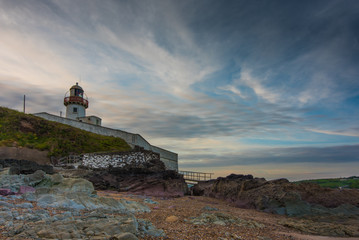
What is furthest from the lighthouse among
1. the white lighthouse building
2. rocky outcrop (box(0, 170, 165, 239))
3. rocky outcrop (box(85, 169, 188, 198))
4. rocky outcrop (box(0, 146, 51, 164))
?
rocky outcrop (box(0, 170, 165, 239))

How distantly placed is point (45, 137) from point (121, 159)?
14.5 metres

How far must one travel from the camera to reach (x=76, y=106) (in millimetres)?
43781

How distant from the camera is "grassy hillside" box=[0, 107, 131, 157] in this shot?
26.0 meters

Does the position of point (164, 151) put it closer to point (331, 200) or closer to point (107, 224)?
point (331, 200)

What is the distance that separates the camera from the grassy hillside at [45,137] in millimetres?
26016

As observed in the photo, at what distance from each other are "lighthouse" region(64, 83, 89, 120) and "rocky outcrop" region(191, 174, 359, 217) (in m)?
37.6

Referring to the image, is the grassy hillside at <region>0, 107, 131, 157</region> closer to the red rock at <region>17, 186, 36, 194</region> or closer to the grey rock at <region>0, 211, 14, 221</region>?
the red rock at <region>17, 186, 36, 194</region>

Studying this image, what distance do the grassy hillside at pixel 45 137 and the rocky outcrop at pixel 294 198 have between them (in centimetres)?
2191

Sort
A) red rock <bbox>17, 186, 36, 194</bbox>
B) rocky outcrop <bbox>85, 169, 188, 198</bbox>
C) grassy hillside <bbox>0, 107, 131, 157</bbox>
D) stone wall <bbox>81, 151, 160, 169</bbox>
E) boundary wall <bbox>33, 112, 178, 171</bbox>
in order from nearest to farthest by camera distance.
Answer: red rock <bbox>17, 186, 36, 194</bbox>
rocky outcrop <bbox>85, 169, 188, 198</bbox>
stone wall <bbox>81, 151, 160, 169</bbox>
grassy hillside <bbox>0, 107, 131, 157</bbox>
boundary wall <bbox>33, 112, 178, 171</bbox>

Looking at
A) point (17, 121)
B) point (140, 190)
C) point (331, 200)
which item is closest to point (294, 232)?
point (331, 200)

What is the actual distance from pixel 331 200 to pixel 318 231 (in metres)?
3.94

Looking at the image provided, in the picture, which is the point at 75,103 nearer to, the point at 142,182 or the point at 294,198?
the point at 142,182

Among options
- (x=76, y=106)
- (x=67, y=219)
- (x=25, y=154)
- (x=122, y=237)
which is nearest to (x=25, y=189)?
(x=67, y=219)

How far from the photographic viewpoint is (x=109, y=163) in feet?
67.4
